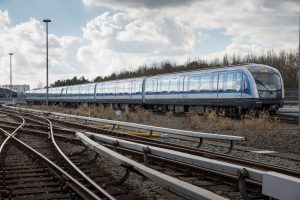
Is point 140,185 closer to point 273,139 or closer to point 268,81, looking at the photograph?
point 273,139

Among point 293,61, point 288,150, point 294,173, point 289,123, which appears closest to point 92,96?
point 293,61

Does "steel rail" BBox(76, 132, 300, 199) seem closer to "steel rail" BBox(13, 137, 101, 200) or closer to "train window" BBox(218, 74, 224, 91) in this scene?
"steel rail" BBox(13, 137, 101, 200)

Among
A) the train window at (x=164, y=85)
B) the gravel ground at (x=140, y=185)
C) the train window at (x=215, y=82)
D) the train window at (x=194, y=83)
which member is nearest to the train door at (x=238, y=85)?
the train window at (x=215, y=82)

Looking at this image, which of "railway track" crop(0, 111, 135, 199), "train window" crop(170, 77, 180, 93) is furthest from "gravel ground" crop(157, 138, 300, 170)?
"train window" crop(170, 77, 180, 93)

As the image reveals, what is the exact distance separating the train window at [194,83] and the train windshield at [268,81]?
5185mm

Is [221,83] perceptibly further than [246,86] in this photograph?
Yes

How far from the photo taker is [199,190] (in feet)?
19.4

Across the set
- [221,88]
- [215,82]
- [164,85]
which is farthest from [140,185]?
[164,85]

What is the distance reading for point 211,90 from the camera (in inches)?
1174

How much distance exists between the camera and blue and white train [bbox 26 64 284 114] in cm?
2691

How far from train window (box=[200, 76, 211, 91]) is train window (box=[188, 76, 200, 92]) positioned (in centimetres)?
45

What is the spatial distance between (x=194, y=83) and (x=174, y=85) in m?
3.38

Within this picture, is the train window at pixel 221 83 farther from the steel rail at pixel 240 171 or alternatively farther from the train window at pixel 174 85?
the steel rail at pixel 240 171

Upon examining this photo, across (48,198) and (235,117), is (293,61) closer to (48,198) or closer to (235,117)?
(235,117)
